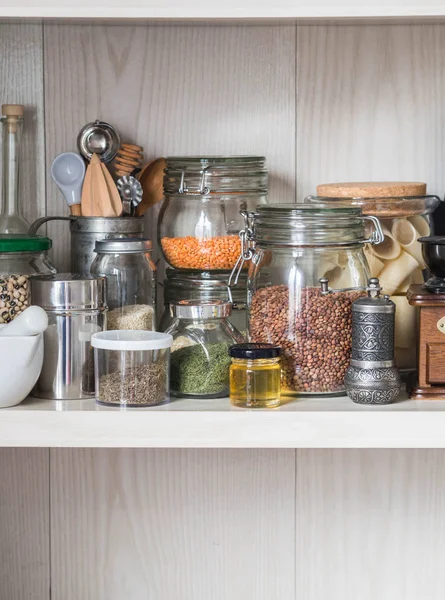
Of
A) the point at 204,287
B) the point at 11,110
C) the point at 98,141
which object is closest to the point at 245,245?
the point at 204,287

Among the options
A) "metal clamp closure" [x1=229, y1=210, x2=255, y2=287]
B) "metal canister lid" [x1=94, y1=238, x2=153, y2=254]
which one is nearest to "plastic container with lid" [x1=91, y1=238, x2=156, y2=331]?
"metal canister lid" [x1=94, y1=238, x2=153, y2=254]

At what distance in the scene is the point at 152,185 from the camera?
1.28 meters

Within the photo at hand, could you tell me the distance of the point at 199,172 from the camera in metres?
1.19

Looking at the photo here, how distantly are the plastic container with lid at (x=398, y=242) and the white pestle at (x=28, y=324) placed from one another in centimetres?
41

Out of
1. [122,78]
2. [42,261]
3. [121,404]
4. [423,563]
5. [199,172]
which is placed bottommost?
[423,563]

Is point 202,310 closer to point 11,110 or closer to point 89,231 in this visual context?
point 89,231

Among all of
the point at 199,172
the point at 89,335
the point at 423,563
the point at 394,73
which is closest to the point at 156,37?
the point at 199,172

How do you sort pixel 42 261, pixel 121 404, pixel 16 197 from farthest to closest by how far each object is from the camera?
pixel 16 197 → pixel 42 261 → pixel 121 404

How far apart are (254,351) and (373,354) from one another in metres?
0.14

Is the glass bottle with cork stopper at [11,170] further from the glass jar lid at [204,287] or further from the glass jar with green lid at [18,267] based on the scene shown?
the glass jar lid at [204,287]

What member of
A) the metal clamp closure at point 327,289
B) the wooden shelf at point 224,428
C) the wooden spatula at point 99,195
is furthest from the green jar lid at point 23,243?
the metal clamp closure at point 327,289

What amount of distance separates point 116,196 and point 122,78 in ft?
0.67

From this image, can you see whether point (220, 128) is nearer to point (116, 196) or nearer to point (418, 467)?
point (116, 196)
